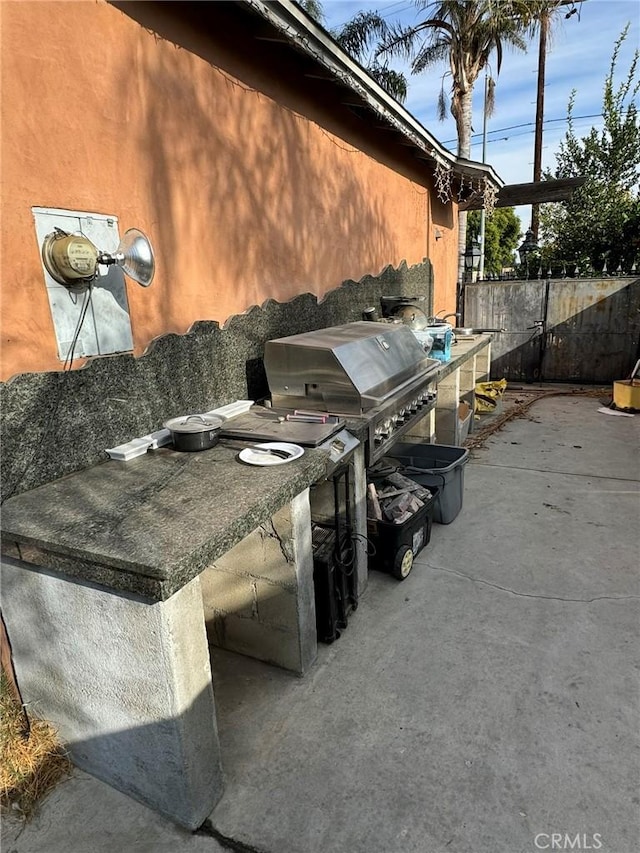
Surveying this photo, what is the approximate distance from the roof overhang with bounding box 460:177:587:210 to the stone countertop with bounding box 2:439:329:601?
7.10m

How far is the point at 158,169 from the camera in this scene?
254 cm

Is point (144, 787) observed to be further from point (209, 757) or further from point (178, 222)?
point (178, 222)

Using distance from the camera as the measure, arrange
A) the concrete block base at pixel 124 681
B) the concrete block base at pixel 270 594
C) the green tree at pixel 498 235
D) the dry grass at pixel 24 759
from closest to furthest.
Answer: the concrete block base at pixel 124 681, the dry grass at pixel 24 759, the concrete block base at pixel 270 594, the green tree at pixel 498 235

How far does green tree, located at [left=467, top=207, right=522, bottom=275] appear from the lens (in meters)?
21.4

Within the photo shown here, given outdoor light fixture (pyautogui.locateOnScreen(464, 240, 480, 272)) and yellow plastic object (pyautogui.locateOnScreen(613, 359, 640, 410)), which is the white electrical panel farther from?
outdoor light fixture (pyautogui.locateOnScreen(464, 240, 480, 272))

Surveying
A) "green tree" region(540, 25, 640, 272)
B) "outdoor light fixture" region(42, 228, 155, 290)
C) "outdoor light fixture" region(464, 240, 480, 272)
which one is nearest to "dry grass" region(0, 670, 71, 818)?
"outdoor light fixture" region(42, 228, 155, 290)

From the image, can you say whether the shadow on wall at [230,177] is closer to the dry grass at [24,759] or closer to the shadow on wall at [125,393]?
the shadow on wall at [125,393]

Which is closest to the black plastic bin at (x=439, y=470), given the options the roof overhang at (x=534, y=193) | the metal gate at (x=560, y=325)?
the metal gate at (x=560, y=325)

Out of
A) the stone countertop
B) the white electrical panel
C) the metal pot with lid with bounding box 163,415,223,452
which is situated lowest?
the stone countertop

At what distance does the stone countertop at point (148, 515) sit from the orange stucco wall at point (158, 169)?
1.72ft

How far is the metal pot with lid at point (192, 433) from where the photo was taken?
236 cm

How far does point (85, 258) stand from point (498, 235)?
23750mm

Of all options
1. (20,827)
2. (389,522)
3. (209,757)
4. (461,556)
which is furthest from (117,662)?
(461,556)

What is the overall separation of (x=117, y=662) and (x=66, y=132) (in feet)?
6.56
